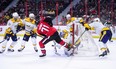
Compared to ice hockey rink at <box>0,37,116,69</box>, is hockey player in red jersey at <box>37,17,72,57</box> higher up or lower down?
higher up

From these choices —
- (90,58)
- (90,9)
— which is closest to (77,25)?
(90,58)

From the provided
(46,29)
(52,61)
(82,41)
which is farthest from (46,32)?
(82,41)

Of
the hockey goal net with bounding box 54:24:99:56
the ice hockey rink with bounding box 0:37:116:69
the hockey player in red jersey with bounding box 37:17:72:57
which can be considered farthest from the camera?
the hockey goal net with bounding box 54:24:99:56

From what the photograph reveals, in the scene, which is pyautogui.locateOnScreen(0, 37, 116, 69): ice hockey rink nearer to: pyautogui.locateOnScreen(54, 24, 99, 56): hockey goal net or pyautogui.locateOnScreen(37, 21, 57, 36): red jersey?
pyautogui.locateOnScreen(54, 24, 99, 56): hockey goal net

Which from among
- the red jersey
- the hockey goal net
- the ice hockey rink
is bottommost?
the ice hockey rink

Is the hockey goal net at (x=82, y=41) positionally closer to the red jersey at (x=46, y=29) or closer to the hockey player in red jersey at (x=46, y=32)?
the hockey player in red jersey at (x=46, y=32)

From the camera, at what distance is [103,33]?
25.2 ft

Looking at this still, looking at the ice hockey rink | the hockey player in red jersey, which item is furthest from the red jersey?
the ice hockey rink

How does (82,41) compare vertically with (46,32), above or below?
below

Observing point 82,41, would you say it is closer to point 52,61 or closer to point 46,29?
point 46,29

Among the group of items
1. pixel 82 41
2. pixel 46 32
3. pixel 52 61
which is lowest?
pixel 52 61

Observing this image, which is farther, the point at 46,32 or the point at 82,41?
the point at 82,41

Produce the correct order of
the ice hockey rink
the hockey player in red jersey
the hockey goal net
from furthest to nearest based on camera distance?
the hockey goal net → the hockey player in red jersey → the ice hockey rink

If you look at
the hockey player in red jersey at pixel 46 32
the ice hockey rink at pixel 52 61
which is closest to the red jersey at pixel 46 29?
the hockey player in red jersey at pixel 46 32
